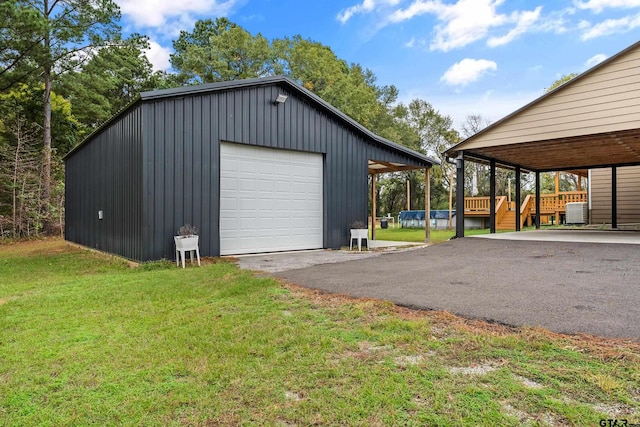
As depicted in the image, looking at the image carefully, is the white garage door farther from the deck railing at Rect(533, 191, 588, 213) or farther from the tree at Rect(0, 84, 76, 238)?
the deck railing at Rect(533, 191, 588, 213)

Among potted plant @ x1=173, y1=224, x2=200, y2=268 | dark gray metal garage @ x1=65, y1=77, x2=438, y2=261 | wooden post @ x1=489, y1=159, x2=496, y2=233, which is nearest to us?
potted plant @ x1=173, y1=224, x2=200, y2=268

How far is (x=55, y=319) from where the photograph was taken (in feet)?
11.4

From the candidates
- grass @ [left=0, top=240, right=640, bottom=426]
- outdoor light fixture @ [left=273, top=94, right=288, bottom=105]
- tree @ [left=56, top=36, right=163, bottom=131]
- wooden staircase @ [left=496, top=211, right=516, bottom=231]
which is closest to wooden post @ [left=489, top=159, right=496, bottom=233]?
wooden staircase @ [left=496, top=211, right=516, bottom=231]

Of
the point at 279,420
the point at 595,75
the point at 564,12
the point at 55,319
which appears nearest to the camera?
the point at 279,420

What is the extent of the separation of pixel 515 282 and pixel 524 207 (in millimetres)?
12920

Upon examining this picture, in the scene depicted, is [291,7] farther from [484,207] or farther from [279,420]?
[279,420]

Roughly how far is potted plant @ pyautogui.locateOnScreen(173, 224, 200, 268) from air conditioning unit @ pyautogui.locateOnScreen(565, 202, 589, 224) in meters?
14.4

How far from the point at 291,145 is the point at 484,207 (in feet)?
37.5

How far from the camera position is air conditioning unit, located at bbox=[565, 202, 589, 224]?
14.7 metres

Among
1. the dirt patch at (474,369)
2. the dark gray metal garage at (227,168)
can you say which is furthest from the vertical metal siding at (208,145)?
the dirt patch at (474,369)

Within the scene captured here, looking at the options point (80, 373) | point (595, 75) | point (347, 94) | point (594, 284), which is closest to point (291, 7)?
point (347, 94)

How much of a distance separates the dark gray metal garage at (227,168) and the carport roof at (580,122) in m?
2.13

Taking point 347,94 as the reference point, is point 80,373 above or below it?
below

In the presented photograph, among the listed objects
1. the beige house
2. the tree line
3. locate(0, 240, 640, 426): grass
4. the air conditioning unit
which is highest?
the tree line
